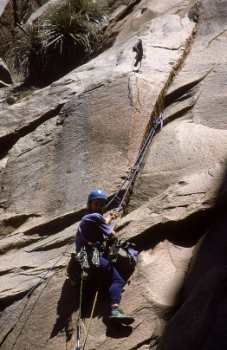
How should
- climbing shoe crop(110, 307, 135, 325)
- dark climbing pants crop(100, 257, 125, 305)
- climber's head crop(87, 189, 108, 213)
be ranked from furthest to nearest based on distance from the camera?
climber's head crop(87, 189, 108, 213) < dark climbing pants crop(100, 257, 125, 305) < climbing shoe crop(110, 307, 135, 325)

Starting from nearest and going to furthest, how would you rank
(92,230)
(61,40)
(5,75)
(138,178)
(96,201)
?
1. (92,230)
2. (96,201)
3. (138,178)
4. (61,40)
5. (5,75)

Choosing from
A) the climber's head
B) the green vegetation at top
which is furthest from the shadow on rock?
the green vegetation at top

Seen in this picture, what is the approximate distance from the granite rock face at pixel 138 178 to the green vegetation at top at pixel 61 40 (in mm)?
667

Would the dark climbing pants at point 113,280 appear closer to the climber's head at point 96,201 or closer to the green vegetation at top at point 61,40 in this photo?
the climber's head at point 96,201

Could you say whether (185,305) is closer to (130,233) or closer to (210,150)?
(130,233)

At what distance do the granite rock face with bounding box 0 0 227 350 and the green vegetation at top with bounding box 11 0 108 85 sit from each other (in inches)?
26.3

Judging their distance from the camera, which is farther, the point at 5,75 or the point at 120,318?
the point at 5,75

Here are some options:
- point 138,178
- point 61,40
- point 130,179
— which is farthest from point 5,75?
point 138,178

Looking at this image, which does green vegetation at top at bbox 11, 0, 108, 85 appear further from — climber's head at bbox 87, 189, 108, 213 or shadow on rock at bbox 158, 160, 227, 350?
shadow on rock at bbox 158, 160, 227, 350

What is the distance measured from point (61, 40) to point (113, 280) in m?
6.95

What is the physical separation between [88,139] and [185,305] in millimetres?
3965

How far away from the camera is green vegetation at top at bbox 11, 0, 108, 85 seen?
1266cm

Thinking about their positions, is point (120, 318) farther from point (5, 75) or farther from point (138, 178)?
point (5, 75)

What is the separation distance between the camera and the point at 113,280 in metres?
7.08
